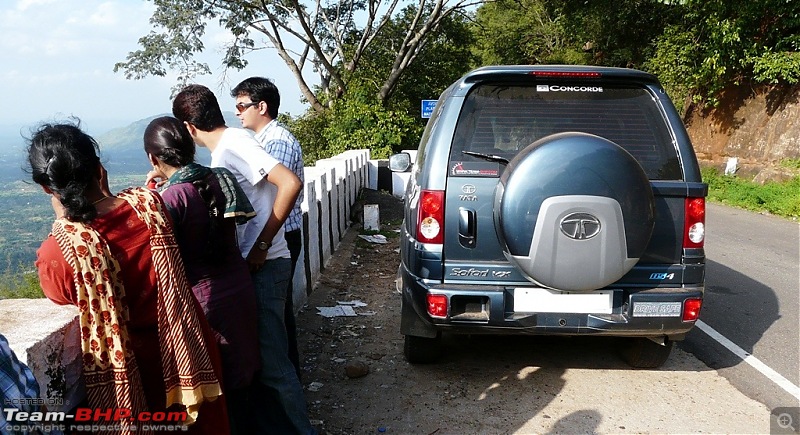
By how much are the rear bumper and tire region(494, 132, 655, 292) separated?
28cm

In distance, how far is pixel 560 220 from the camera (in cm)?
327

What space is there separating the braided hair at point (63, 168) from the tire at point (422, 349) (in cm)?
262

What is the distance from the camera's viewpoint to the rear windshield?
3738mm

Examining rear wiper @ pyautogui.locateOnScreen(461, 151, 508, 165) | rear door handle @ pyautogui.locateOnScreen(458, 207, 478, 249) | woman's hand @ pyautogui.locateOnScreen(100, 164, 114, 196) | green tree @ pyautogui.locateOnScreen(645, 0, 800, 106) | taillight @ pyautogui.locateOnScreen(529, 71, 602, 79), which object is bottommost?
rear door handle @ pyautogui.locateOnScreen(458, 207, 478, 249)

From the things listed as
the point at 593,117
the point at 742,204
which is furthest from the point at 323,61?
the point at 593,117

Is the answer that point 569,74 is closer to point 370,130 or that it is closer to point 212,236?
point 212,236

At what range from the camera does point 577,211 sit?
325 cm

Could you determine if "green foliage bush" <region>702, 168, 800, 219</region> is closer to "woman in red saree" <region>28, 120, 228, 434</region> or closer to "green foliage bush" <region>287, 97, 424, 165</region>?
"green foliage bush" <region>287, 97, 424, 165</region>

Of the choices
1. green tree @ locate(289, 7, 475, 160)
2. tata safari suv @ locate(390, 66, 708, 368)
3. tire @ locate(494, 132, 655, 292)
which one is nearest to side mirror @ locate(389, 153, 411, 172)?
tata safari suv @ locate(390, 66, 708, 368)

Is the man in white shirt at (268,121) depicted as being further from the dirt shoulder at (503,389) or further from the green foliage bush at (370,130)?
the green foliage bush at (370,130)

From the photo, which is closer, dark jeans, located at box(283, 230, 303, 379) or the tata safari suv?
the tata safari suv

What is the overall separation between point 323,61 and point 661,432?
1900cm

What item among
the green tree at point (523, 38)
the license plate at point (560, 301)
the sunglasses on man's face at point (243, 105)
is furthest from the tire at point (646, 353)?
the green tree at point (523, 38)

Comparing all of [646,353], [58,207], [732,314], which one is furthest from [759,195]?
[58,207]
